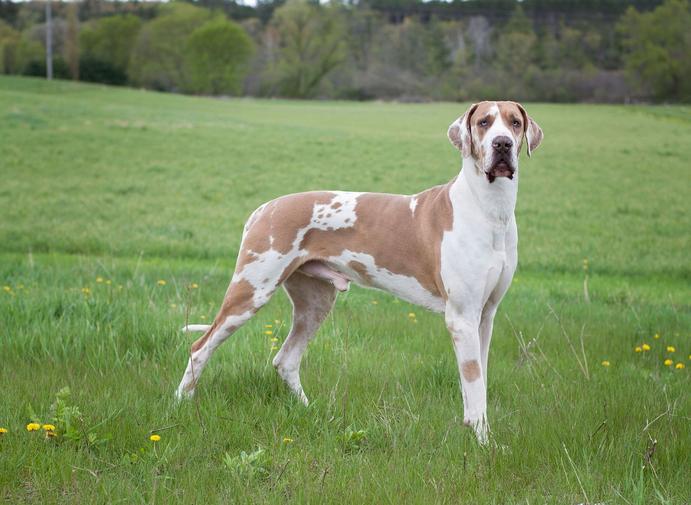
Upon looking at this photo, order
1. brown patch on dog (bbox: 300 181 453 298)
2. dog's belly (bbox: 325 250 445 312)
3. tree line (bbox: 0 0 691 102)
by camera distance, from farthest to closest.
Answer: tree line (bbox: 0 0 691 102) → dog's belly (bbox: 325 250 445 312) → brown patch on dog (bbox: 300 181 453 298)

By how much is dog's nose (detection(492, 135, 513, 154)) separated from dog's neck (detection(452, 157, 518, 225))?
0.22 metres

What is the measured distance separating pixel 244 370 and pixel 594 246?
8.55 metres

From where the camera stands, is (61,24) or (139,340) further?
(61,24)

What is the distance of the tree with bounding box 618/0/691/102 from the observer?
38.2 meters

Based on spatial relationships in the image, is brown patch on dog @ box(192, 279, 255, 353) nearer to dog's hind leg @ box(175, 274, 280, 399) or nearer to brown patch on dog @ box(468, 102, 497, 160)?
dog's hind leg @ box(175, 274, 280, 399)

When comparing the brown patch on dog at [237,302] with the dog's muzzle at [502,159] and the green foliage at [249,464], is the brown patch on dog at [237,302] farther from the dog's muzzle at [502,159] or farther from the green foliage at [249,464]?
the dog's muzzle at [502,159]

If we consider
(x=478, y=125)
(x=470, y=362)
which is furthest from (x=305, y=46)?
(x=470, y=362)

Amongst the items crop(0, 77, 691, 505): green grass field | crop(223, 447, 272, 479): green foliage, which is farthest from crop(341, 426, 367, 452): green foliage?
crop(223, 447, 272, 479): green foliage

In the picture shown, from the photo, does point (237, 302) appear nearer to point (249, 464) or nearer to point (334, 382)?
point (334, 382)

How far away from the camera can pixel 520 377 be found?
17.7 feet

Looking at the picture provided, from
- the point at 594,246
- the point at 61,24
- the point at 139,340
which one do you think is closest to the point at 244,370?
the point at 139,340

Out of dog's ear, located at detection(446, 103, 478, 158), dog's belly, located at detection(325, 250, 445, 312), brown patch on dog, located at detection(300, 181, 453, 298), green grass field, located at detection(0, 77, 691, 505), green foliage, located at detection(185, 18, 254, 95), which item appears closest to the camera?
green grass field, located at detection(0, 77, 691, 505)

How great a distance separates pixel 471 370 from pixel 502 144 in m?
1.26

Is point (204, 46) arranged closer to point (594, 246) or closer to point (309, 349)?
point (594, 246)
